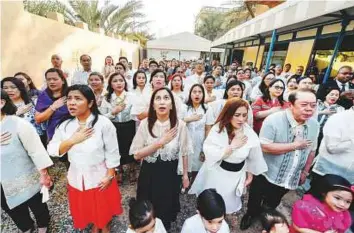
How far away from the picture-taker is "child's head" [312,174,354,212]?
183cm

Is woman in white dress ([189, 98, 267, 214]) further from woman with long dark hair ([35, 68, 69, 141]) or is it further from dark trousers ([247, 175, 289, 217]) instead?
woman with long dark hair ([35, 68, 69, 141])

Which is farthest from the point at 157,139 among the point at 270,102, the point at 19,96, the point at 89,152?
the point at 270,102

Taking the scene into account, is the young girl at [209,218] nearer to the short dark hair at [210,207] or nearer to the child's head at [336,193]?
the short dark hair at [210,207]

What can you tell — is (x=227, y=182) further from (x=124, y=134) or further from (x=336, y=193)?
(x=124, y=134)

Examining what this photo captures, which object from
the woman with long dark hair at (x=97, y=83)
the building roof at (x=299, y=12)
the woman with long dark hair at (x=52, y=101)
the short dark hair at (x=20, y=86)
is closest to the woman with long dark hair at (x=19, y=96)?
the short dark hair at (x=20, y=86)

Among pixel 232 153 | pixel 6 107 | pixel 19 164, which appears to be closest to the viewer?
pixel 6 107

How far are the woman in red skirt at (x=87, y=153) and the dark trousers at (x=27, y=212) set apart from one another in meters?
0.41

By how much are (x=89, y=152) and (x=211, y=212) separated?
3.96 feet

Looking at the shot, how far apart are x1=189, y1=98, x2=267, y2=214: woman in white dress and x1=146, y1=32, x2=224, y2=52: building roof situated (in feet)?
78.5

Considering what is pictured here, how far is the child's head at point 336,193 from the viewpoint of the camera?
1829mm

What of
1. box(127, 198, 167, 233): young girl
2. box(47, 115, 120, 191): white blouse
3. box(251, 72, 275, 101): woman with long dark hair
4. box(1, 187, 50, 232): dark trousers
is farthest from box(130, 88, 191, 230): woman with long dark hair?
box(251, 72, 275, 101): woman with long dark hair

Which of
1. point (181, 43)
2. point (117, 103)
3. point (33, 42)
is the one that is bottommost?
point (117, 103)

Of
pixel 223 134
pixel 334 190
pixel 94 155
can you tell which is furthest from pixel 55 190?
pixel 334 190

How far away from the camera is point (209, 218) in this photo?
1843 millimetres
